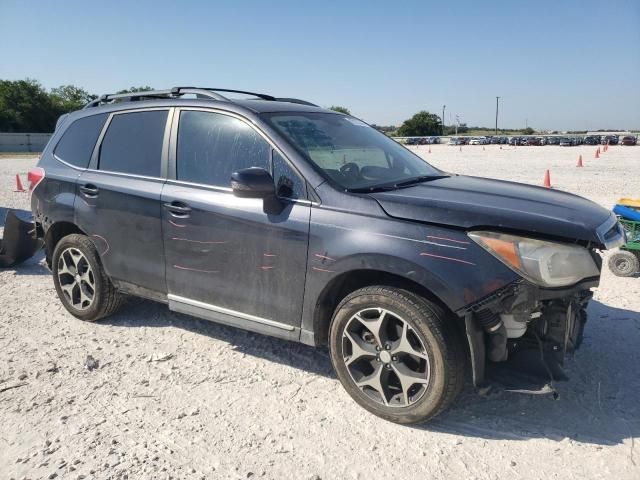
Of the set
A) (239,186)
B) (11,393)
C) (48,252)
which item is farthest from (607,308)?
(48,252)

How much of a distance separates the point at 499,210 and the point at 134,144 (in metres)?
2.94

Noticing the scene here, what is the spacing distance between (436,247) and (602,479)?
1400 millimetres

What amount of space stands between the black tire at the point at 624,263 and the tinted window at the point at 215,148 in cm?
440

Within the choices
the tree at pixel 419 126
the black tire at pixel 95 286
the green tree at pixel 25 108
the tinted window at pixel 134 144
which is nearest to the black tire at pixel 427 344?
the tinted window at pixel 134 144

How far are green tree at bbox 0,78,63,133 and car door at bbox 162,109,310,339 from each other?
6815cm

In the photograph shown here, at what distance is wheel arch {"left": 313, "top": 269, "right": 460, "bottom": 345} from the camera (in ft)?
9.62

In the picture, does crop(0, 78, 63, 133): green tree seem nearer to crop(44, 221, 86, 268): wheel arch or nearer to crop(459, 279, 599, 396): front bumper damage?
crop(44, 221, 86, 268): wheel arch

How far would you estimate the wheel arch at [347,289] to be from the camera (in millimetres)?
2932

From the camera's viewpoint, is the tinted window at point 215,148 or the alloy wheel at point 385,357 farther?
the tinted window at point 215,148

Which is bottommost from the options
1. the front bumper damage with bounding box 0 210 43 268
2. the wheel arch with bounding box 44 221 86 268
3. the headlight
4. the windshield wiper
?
the front bumper damage with bounding box 0 210 43 268

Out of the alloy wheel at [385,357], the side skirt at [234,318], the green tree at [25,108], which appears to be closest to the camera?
the alloy wheel at [385,357]

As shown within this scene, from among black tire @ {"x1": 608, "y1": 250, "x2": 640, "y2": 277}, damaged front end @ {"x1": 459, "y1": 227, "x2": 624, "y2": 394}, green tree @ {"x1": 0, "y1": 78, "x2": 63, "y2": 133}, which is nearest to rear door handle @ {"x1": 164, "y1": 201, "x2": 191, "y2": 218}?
damaged front end @ {"x1": 459, "y1": 227, "x2": 624, "y2": 394}

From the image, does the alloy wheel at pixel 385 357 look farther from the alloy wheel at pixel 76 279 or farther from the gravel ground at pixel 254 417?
the alloy wheel at pixel 76 279

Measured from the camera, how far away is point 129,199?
13.2ft
